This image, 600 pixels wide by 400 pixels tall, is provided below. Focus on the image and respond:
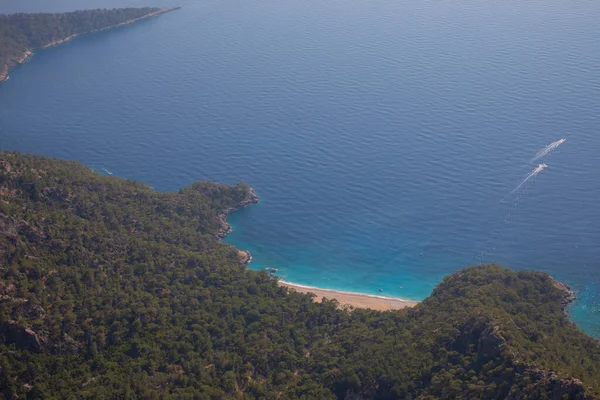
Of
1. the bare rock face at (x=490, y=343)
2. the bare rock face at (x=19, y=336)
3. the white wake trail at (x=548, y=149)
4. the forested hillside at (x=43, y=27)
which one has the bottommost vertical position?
the bare rock face at (x=19, y=336)

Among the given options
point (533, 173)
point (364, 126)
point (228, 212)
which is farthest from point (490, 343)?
point (364, 126)

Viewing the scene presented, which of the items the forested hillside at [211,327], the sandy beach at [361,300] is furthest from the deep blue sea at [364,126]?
the forested hillside at [211,327]

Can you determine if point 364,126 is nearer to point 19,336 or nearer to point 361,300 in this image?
point 361,300

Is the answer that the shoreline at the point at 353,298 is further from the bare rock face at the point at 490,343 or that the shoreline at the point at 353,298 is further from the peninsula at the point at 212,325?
the bare rock face at the point at 490,343

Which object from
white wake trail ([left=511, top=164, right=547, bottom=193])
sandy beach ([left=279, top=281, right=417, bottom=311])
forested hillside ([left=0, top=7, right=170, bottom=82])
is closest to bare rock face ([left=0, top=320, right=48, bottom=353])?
sandy beach ([left=279, top=281, right=417, bottom=311])

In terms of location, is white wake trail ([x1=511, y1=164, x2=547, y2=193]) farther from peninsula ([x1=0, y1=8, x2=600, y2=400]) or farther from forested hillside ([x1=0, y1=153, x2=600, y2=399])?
forested hillside ([x1=0, y1=153, x2=600, y2=399])
